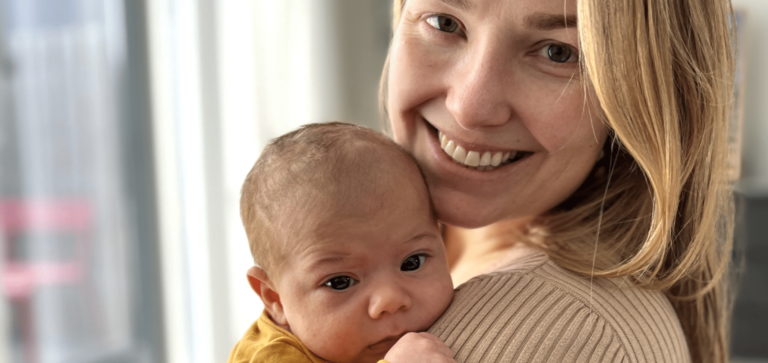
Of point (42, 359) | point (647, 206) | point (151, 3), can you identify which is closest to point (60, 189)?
point (42, 359)

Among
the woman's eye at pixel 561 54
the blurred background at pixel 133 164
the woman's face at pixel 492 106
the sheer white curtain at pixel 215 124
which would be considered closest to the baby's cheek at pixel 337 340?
the woman's face at pixel 492 106

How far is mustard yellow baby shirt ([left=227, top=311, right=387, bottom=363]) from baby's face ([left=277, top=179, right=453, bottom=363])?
0.04 feet

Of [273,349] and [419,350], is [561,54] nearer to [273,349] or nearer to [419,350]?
[419,350]

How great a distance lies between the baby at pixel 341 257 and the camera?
43.8 inches

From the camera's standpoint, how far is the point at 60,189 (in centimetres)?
253

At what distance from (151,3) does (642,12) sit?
2209mm

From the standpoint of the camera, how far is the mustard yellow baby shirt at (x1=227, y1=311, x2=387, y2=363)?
111 cm

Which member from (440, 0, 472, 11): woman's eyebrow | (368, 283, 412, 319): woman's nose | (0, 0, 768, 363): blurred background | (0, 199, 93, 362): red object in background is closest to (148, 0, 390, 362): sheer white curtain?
(0, 0, 768, 363): blurred background

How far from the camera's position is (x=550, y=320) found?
3.51ft

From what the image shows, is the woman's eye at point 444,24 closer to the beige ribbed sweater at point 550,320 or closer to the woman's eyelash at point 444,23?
the woman's eyelash at point 444,23

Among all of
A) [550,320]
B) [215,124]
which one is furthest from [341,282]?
[215,124]

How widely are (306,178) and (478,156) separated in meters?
0.34

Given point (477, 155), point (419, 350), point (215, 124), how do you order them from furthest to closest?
1. point (215, 124)
2. point (477, 155)
3. point (419, 350)

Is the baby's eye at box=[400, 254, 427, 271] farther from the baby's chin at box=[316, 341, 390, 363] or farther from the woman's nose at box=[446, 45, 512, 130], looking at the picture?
the woman's nose at box=[446, 45, 512, 130]
